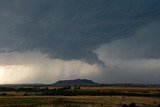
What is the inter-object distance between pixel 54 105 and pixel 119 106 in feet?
55.0

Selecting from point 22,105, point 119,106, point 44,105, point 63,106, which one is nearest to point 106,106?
point 119,106

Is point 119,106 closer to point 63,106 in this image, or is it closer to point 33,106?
point 63,106

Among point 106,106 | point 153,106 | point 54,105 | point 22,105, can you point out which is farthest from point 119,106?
point 22,105

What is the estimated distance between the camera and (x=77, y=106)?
268ft

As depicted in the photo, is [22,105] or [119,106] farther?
[22,105]

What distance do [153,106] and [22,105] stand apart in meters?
33.3

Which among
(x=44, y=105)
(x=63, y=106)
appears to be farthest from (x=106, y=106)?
(x=44, y=105)

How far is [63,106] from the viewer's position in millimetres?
81625

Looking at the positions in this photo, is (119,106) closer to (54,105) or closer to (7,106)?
(54,105)

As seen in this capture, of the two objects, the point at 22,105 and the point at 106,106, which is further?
the point at 22,105

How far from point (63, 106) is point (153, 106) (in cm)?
2235

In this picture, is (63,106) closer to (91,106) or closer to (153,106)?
(91,106)

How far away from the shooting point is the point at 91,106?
8044 centimetres

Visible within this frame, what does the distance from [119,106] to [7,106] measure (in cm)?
2745
